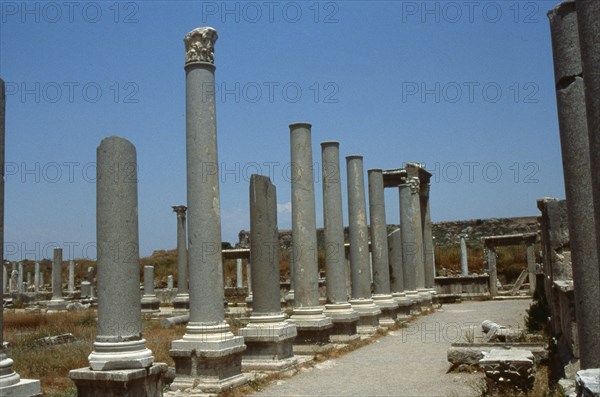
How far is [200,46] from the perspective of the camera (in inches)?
410

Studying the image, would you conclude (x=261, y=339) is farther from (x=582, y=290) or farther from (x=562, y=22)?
(x=562, y=22)

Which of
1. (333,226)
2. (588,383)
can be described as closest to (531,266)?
(333,226)

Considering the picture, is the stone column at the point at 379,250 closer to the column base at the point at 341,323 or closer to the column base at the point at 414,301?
the column base at the point at 414,301

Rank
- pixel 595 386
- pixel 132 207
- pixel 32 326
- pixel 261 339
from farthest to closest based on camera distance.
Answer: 1. pixel 32 326
2. pixel 261 339
3. pixel 132 207
4. pixel 595 386

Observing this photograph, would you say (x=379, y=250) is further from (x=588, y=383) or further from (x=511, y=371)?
(x=588, y=383)

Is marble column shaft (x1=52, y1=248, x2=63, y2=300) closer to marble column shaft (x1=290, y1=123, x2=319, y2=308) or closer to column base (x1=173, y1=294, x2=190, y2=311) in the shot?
column base (x1=173, y1=294, x2=190, y2=311)

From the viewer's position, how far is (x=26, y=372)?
1176cm

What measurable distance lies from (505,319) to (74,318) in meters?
16.9

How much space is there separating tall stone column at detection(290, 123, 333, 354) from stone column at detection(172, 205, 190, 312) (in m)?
13.0

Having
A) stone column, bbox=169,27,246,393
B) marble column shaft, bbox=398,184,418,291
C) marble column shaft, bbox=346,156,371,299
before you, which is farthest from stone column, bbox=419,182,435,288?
stone column, bbox=169,27,246,393

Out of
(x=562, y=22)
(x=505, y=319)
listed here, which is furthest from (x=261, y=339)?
(x=505, y=319)

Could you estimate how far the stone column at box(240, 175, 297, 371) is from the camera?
11281mm

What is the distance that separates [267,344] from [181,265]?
16.6m

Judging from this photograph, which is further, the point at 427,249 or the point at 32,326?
the point at 427,249
